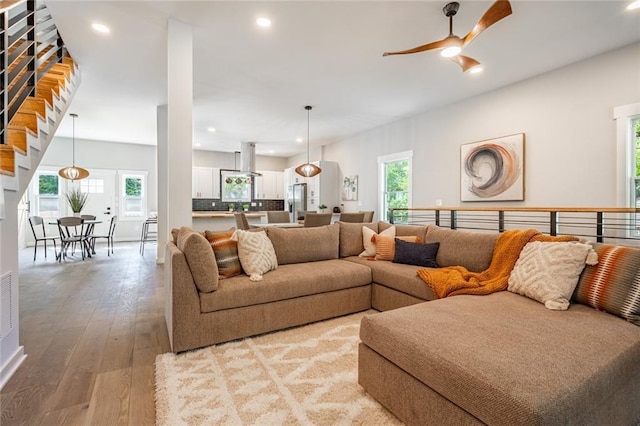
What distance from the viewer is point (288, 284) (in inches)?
98.7

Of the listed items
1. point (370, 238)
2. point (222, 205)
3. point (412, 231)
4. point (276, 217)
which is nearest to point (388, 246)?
point (370, 238)

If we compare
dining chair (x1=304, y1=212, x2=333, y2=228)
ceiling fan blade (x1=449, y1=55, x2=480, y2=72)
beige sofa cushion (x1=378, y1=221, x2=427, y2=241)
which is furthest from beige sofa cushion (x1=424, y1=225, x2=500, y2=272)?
dining chair (x1=304, y1=212, x2=333, y2=228)

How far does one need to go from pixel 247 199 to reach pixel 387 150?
5149mm

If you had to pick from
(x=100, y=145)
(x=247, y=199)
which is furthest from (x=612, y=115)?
(x=100, y=145)

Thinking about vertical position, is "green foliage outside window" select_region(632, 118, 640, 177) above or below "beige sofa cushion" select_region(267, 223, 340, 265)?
above

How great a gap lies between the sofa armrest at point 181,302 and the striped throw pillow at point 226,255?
0.36 meters

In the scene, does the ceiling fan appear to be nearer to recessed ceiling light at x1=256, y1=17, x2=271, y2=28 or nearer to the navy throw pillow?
recessed ceiling light at x1=256, y1=17, x2=271, y2=28

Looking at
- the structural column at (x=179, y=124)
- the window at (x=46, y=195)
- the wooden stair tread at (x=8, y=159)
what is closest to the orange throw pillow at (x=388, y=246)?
the structural column at (x=179, y=124)

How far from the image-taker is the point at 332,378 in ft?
5.89

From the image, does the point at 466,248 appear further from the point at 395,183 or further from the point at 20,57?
the point at 20,57

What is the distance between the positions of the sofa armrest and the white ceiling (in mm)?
2371

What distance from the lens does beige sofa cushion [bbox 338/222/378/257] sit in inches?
139

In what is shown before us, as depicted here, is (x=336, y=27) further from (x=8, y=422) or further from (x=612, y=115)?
(x=8, y=422)

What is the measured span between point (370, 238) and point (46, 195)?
885cm
